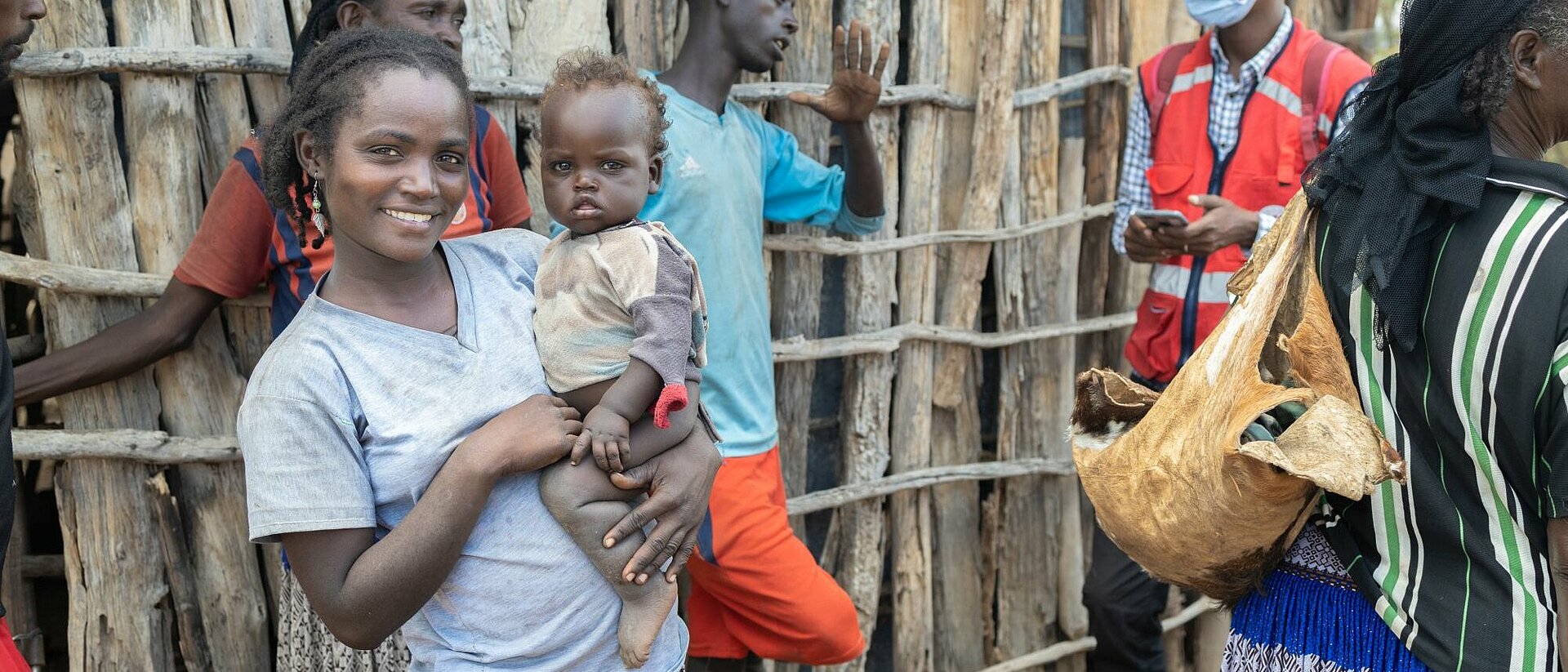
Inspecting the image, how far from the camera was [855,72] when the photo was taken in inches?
122

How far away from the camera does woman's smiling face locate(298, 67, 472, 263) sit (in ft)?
5.62

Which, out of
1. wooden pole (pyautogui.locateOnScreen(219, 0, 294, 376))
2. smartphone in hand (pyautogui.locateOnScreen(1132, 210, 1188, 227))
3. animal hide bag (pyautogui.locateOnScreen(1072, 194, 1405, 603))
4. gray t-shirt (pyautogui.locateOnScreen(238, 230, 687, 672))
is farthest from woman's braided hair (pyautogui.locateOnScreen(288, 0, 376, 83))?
smartphone in hand (pyautogui.locateOnScreen(1132, 210, 1188, 227))

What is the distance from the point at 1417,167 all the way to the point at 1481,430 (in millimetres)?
400

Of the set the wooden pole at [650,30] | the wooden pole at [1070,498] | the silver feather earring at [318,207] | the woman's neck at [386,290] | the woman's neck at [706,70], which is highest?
the wooden pole at [650,30]

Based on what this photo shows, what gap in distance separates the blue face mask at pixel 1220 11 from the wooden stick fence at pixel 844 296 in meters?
0.50

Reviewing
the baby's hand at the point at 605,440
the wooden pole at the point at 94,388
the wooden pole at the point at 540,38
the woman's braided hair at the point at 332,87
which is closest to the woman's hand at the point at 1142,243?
the wooden pole at the point at 540,38

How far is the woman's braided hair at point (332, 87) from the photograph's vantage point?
5.69 feet

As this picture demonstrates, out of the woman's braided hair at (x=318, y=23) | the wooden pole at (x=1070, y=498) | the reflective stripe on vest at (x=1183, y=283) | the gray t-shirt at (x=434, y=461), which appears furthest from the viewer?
the wooden pole at (x=1070, y=498)

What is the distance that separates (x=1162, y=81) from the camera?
352 centimetres

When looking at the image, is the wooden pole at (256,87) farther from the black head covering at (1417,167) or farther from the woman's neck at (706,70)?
the black head covering at (1417,167)

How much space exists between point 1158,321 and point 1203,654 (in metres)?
1.38

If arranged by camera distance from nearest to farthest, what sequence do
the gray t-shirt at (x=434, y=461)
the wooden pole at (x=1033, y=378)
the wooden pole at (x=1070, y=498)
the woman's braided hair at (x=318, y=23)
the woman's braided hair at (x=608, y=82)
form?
the gray t-shirt at (x=434, y=461), the woman's braided hair at (x=608, y=82), the woman's braided hair at (x=318, y=23), the wooden pole at (x=1033, y=378), the wooden pole at (x=1070, y=498)

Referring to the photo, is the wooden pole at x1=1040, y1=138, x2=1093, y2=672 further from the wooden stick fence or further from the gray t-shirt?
the gray t-shirt

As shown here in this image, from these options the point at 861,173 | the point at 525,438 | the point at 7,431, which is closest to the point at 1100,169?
the point at 861,173
